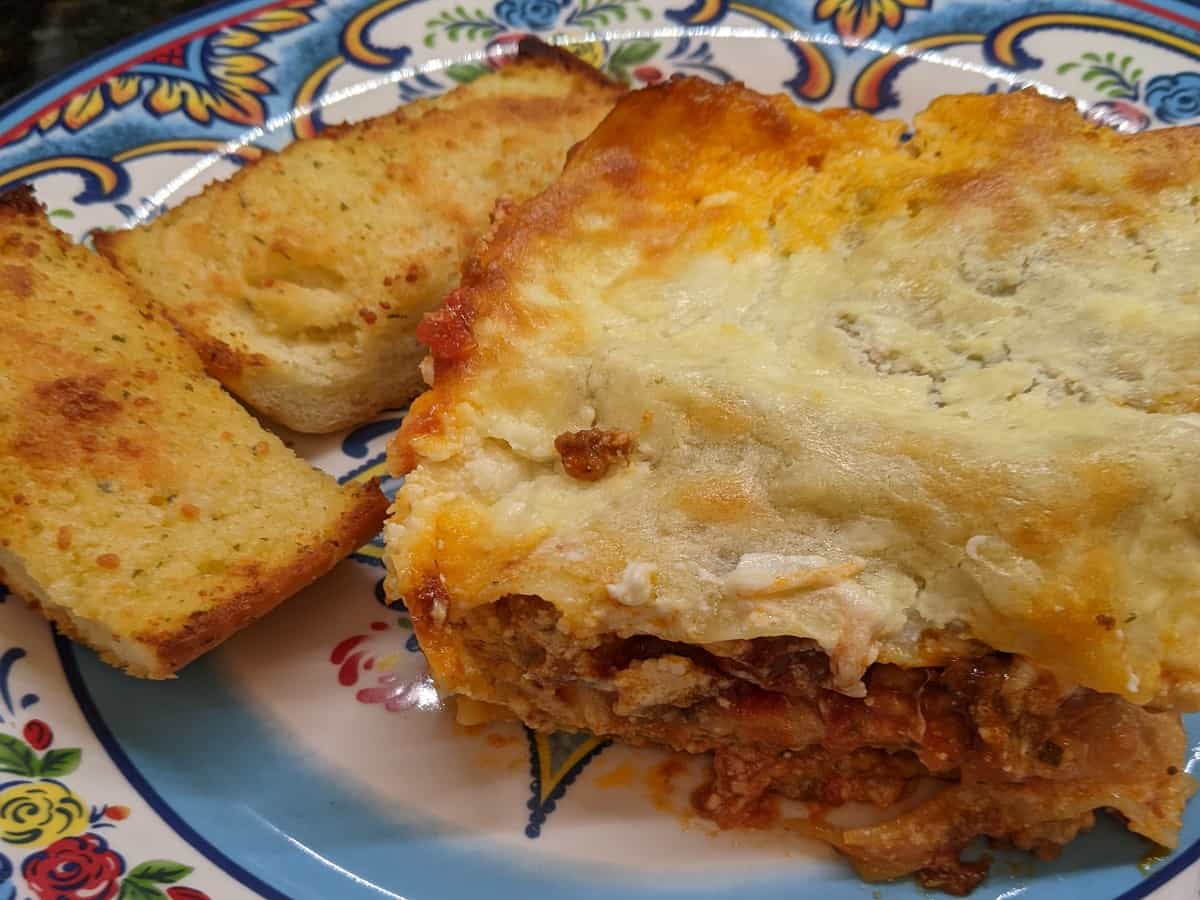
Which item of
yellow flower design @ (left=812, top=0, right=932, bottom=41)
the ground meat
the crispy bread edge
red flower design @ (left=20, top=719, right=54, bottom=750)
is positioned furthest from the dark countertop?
the ground meat

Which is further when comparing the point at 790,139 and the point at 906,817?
the point at 790,139

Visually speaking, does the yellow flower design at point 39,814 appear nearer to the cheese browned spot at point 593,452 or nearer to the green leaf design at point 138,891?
the green leaf design at point 138,891

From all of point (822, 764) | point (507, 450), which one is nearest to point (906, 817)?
point (822, 764)

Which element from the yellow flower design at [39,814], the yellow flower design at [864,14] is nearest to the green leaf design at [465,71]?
the yellow flower design at [864,14]

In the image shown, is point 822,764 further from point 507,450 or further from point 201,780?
point 201,780

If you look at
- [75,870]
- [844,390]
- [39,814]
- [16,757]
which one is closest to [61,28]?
[16,757]

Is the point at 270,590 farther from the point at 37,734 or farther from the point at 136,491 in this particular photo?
the point at 37,734
